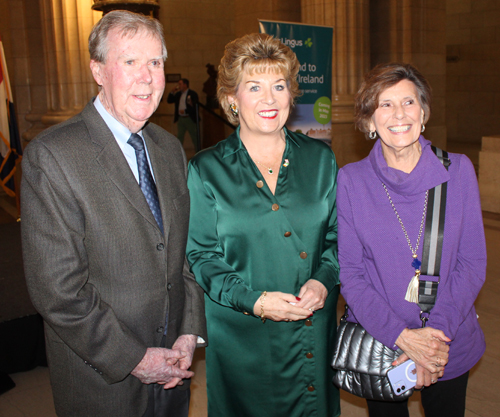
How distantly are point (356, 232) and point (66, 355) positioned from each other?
4.32 ft

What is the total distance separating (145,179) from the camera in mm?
1922

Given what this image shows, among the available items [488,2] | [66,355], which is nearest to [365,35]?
[66,355]

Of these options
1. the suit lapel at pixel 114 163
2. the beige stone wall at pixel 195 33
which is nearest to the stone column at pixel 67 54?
the beige stone wall at pixel 195 33

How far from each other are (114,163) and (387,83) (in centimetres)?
121

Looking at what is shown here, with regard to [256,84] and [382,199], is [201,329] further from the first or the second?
[256,84]

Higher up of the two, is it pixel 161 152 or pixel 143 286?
pixel 161 152

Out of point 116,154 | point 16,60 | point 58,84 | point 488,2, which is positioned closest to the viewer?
point 116,154

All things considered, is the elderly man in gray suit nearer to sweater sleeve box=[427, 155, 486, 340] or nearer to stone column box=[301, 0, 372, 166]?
sweater sleeve box=[427, 155, 486, 340]

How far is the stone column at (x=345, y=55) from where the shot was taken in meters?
8.60

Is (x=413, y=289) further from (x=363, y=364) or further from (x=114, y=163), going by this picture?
(x=114, y=163)

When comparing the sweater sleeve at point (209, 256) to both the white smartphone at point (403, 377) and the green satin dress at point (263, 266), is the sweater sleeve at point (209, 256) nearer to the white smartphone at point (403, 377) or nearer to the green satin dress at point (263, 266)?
the green satin dress at point (263, 266)

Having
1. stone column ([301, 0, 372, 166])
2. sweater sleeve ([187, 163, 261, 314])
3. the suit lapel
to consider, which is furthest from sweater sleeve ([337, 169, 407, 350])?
stone column ([301, 0, 372, 166])

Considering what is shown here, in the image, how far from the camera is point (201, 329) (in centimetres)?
213

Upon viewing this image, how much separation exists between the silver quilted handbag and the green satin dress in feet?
0.46
